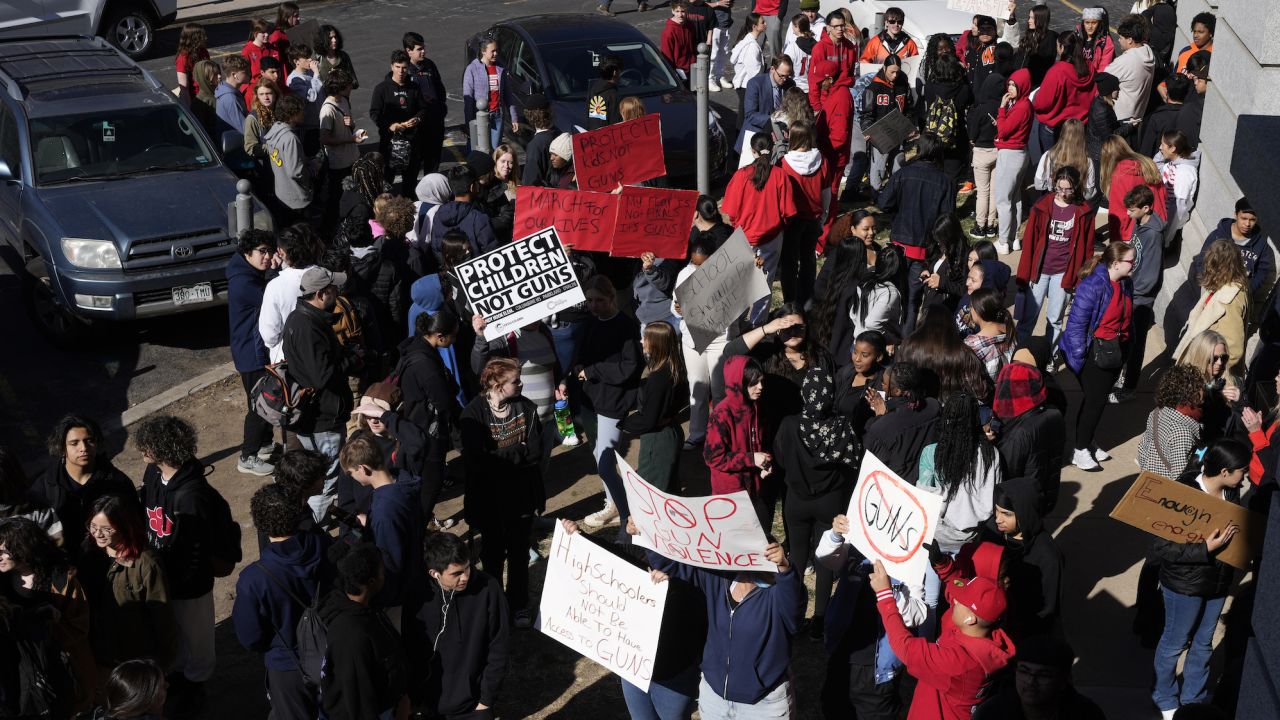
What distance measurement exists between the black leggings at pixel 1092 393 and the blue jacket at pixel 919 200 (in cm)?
190

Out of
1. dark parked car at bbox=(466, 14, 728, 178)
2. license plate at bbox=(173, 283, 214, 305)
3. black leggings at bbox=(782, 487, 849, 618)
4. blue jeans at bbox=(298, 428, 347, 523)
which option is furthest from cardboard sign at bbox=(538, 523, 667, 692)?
dark parked car at bbox=(466, 14, 728, 178)

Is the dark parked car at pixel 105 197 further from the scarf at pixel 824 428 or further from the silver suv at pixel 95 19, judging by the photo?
the silver suv at pixel 95 19

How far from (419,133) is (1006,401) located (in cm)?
850

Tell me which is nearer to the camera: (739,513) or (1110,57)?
(739,513)

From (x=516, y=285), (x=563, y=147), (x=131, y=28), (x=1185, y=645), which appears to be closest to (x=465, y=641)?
(x=516, y=285)

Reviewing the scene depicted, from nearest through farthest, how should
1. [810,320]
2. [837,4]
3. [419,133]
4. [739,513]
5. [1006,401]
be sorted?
[739,513] → [1006,401] → [810,320] → [419,133] → [837,4]

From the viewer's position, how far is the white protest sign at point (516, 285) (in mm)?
8547

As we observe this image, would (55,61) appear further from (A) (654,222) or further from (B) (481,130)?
(A) (654,222)

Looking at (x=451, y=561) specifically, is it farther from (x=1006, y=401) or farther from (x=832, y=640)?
(x=1006, y=401)

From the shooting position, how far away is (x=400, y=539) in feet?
20.8

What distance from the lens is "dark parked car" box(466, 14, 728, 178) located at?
1422 centimetres

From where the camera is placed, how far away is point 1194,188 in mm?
11109

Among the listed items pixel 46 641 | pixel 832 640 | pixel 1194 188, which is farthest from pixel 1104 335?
pixel 46 641

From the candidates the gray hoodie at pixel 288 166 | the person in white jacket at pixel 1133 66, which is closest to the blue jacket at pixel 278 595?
the gray hoodie at pixel 288 166
